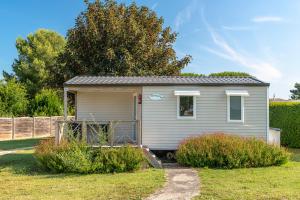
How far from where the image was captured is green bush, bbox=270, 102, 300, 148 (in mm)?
18938

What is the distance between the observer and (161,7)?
2505 centimetres

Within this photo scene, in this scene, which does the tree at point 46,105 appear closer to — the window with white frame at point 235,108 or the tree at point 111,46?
the tree at point 111,46

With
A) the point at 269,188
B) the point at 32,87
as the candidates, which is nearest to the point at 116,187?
the point at 269,188

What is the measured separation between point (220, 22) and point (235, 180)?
11.1 m

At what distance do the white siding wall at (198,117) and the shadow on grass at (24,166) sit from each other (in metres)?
3.67

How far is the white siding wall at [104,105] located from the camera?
1596 centimetres

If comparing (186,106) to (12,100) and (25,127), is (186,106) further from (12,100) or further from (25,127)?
(12,100)

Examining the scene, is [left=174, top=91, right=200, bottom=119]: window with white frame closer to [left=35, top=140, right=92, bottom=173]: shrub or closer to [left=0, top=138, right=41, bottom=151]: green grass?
[left=35, top=140, right=92, bottom=173]: shrub

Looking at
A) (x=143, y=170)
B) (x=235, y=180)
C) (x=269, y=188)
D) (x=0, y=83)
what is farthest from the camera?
(x=0, y=83)

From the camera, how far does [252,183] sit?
9.35 m

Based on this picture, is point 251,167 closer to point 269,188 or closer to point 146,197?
point 269,188

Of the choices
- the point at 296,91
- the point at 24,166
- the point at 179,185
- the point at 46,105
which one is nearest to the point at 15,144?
the point at 24,166

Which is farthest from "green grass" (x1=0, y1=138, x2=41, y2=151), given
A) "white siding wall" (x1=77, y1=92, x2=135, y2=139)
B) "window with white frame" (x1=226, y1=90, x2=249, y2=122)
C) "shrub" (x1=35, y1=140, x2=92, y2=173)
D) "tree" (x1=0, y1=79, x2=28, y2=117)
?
"window with white frame" (x1=226, y1=90, x2=249, y2=122)

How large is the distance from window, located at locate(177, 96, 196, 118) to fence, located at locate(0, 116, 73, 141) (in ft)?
38.8
